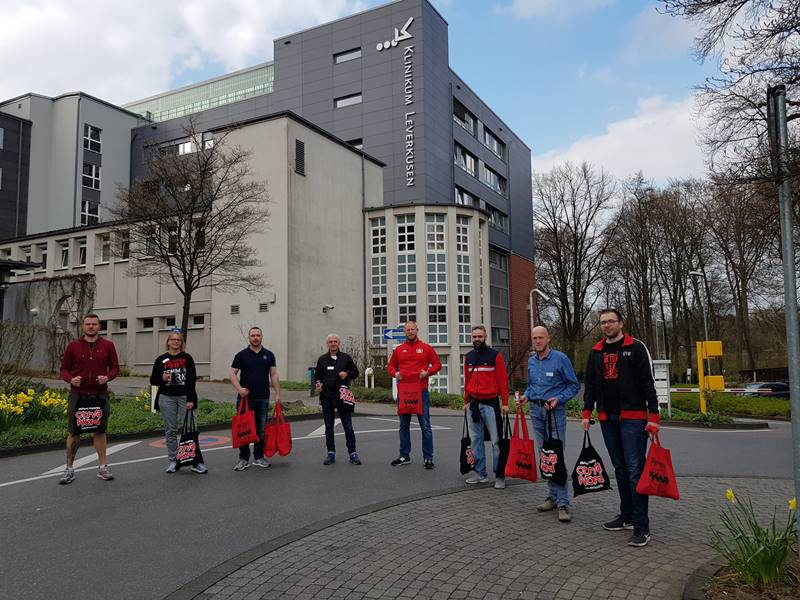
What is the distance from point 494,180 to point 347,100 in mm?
15485

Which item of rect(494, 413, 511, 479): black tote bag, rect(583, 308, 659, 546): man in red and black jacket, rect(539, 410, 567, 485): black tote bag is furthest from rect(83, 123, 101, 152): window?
rect(583, 308, 659, 546): man in red and black jacket

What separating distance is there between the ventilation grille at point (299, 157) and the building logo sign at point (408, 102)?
920 cm

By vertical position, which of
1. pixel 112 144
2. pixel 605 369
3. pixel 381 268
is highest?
pixel 112 144

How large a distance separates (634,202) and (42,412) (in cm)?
3706

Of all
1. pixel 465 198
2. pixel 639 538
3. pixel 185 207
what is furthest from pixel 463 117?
pixel 639 538

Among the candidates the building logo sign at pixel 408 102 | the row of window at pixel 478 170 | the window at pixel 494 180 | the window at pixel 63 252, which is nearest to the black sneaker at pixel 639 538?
the building logo sign at pixel 408 102

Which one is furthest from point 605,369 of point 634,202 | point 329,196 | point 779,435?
point 634,202

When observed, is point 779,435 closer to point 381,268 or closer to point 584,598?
point 584,598

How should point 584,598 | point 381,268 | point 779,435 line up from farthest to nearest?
point 381,268 < point 779,435 < point 584,598

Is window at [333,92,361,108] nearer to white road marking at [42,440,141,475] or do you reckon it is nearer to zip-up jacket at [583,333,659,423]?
white road marking at [42,440,141,475]

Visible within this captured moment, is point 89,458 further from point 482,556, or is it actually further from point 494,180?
point 494,180

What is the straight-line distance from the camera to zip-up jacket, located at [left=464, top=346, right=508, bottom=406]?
23.8ft

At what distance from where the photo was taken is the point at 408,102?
37.9 metres

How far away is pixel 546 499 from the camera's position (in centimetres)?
642
